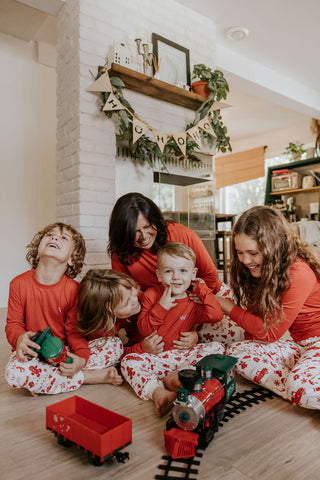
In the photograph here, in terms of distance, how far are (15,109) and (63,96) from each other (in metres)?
1.02

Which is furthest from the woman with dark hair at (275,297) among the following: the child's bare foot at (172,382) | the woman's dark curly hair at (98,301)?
the woman's dark curly hair at (98,301)

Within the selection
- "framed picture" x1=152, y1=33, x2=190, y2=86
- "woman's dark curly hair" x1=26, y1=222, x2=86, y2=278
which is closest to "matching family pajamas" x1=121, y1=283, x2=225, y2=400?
"woman's dark curly hair" x1=26, y1=222, x2=86, y2=278

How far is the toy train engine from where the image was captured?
2.90 feet

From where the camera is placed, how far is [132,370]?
1355 mm

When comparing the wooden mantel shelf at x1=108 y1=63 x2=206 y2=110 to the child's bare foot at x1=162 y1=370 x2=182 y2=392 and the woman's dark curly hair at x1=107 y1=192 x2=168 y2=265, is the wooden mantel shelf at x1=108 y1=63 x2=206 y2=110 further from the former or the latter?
the child's bare foot at x1=162 y1=370 x2=182 y2=392

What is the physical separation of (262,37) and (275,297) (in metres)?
3.39

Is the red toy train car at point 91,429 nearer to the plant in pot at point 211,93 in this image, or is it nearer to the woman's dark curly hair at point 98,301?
the woman's dark curly hair at point 98,301

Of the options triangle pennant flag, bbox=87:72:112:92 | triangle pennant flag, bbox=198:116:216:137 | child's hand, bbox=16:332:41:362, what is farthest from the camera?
triangle pennant flag, bbox=198:116:216:137

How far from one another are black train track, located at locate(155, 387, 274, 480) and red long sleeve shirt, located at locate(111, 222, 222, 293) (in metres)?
0.63

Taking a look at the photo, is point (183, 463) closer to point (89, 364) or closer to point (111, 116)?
point (89, 364)

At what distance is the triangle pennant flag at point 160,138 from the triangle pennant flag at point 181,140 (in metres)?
0.09

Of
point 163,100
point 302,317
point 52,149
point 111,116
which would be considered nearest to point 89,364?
point 302,317

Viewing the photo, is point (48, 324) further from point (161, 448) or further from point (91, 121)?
point (91, 121)

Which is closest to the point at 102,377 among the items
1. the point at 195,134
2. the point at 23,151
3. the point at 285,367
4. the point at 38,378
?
the point at 38,378
